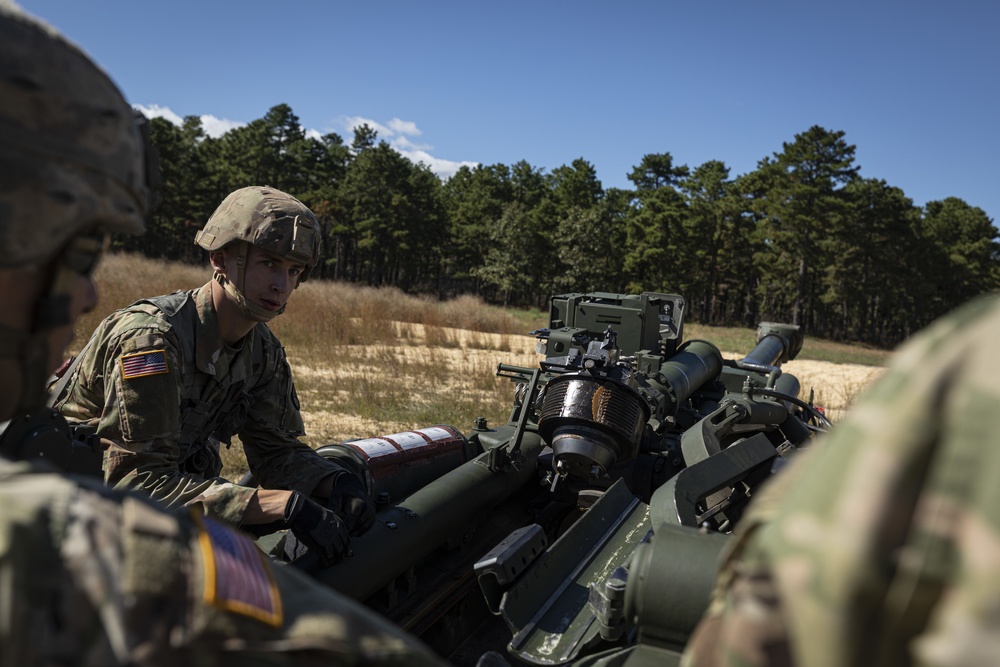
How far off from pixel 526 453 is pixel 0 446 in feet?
9.48

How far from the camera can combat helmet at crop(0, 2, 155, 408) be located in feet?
4.03

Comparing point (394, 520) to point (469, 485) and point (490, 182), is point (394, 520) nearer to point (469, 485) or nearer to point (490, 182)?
point (469, 485)

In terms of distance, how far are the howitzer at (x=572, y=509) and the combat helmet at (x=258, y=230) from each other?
1.05 m

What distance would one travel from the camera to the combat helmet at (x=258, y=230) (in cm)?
338

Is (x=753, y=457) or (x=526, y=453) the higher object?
(x=753, y=457)

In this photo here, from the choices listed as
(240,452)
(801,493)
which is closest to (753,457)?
(801,493)

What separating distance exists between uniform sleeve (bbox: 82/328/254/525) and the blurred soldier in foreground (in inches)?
63.8

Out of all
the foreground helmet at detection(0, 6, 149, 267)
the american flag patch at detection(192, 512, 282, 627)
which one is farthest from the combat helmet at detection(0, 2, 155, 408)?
the american flag patch at detection(192, 512, 282, 627)

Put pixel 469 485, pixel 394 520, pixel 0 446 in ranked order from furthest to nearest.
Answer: pixel 469 485 < pixel 394 520 < pixel 0 446

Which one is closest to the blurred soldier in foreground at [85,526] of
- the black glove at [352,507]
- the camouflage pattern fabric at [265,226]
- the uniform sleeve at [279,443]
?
the camouflage pattern fabric at [265,226]

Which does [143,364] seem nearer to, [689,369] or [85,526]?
[85,526]

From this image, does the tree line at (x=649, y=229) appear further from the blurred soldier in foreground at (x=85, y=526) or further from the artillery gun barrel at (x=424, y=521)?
the blurred soldier in foreground at (x=85, y=526)

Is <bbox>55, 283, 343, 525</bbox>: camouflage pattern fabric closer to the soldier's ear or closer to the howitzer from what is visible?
the soldier's ear

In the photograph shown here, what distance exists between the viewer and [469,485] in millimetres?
4172
